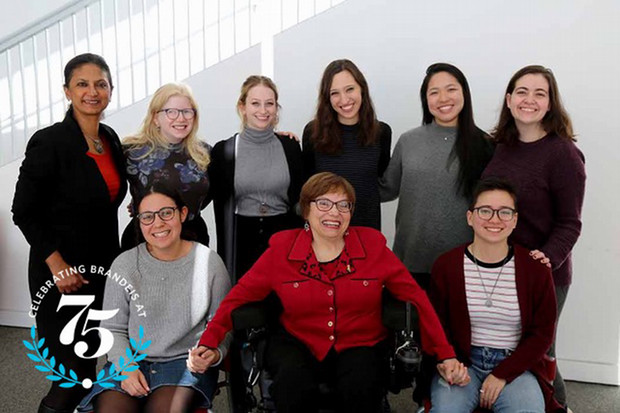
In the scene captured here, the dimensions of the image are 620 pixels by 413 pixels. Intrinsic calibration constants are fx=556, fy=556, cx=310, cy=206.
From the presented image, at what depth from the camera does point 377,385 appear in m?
1.88

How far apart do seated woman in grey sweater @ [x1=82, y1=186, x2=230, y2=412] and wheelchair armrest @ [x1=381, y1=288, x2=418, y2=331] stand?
1.91 feet

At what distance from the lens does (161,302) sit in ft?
6.64

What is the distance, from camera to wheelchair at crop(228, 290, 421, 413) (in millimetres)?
1896

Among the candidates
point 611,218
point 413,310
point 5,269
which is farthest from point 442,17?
point 5,269

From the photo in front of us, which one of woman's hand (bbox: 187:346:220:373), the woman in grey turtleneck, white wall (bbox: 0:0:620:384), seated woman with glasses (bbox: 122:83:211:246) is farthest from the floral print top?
white wall (bbox: 0:0:620:384)

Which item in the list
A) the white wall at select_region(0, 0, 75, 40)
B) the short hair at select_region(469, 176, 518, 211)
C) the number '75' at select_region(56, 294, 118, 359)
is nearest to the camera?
the short hair at select_region(469, 176, 518, 211)

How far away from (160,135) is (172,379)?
109 cm

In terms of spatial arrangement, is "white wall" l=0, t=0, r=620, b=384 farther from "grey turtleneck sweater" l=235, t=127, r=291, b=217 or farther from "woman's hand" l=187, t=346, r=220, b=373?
"woman's hand" l=187, t=346, r=220, b=373

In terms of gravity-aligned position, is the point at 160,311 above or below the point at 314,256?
below

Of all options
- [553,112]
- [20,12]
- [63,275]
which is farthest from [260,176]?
[20,12]

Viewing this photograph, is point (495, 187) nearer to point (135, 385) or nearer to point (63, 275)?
point (135, 385)

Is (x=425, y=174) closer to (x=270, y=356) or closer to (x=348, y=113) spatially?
(x=348, y=113)

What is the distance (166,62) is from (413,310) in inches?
103

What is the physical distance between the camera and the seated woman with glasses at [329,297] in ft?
6.32
